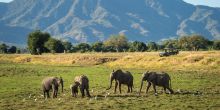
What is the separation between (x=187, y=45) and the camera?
6959 inches

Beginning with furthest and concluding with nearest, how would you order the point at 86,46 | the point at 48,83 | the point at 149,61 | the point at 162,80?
1. the point at 86,46
2. the point at 149,61
3. the point at 162,80
4. the point at 48,83

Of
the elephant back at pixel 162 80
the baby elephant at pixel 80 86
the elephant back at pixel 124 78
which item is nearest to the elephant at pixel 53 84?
the baby elephant at pixel 80 86

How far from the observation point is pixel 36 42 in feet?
520

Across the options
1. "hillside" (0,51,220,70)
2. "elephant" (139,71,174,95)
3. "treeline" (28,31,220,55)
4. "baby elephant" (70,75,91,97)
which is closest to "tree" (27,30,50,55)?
"treeline" (28,31,220,55)

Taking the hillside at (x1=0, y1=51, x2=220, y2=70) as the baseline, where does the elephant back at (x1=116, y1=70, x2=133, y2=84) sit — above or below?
below

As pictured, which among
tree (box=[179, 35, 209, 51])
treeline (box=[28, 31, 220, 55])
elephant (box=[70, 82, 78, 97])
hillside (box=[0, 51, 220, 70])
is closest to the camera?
elephant (box=[70, 82, 78, 97])

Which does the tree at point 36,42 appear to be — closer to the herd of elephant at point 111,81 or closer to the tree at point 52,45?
the tree at point 52,45

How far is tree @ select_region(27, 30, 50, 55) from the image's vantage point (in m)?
157

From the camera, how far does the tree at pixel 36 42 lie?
516ft

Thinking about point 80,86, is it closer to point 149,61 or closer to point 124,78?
point 124,78

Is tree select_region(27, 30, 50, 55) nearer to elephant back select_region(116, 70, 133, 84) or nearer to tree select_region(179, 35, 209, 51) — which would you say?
tree select_region(179, 35, 209, 51)

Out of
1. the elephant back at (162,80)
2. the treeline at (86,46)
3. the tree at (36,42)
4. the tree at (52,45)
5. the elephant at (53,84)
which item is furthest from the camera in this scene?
the treeline at (86,46)

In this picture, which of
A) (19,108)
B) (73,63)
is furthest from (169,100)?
(73,63)

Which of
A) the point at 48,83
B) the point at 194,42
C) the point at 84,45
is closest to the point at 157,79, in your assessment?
the point at 48,83
